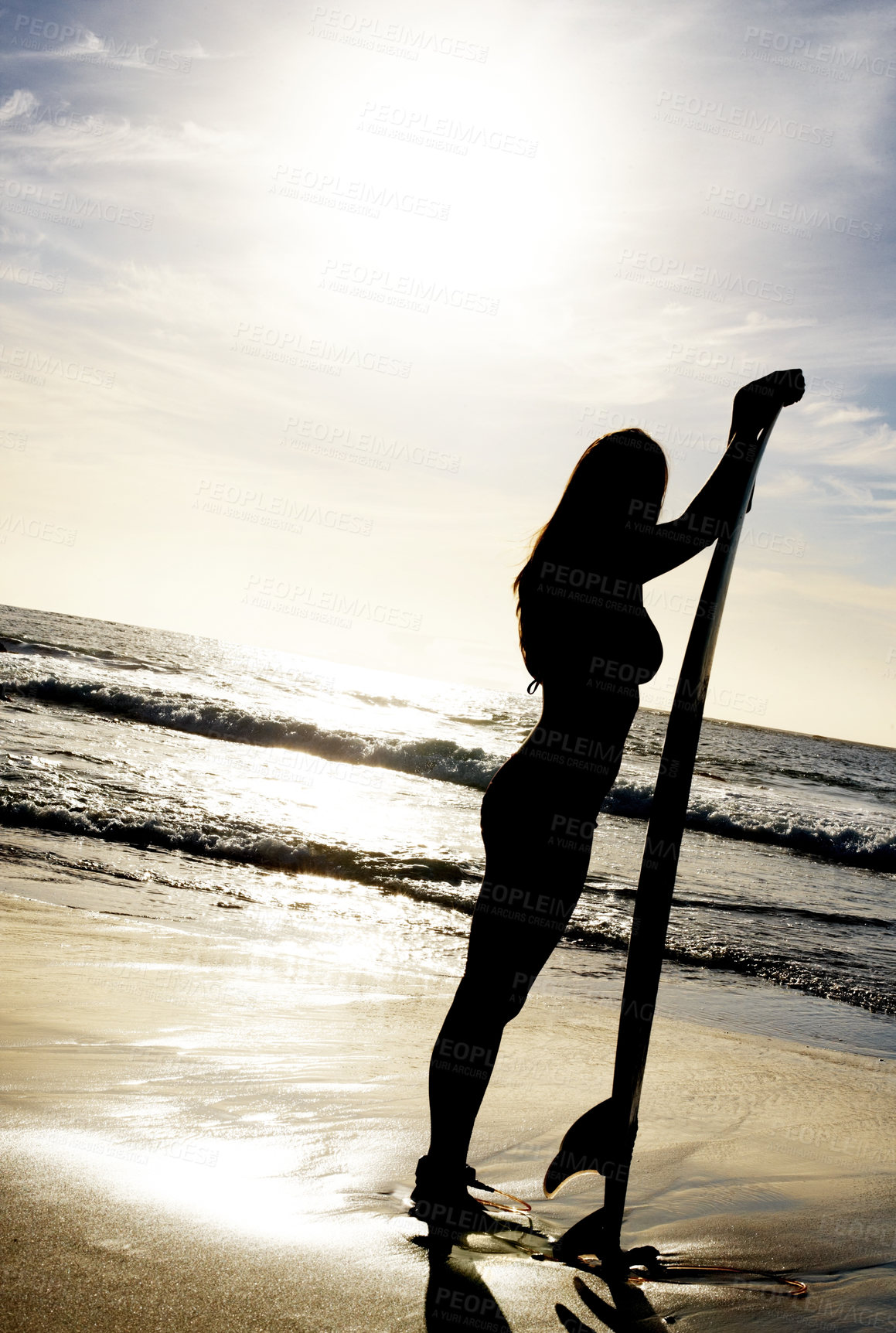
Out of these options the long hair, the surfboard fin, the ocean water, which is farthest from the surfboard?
the ocean water

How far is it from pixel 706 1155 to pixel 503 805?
66.9 inches

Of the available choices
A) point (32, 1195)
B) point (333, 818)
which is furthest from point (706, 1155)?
point (333, 818)

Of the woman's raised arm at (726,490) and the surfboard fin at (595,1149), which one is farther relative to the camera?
the woman's raised arm at (726,490)

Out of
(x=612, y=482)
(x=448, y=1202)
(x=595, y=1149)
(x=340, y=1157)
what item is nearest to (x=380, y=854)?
(x=340, y=1157)

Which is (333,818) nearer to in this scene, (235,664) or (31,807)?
(31,807)

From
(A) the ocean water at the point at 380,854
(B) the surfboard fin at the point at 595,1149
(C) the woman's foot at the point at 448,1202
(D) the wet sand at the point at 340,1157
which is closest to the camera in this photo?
(D) the wet sand at the point at 340,1157

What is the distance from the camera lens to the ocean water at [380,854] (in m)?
5.83

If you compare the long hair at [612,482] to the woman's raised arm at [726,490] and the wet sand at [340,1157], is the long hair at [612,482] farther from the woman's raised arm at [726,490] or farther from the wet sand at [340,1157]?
the wet sand at [340,1157]

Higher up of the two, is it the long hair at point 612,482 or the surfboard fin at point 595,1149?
the long hair at point 612,482

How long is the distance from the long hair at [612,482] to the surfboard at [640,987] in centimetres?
22

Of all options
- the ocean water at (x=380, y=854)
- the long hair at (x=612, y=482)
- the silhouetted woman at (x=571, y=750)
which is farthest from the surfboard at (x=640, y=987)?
the ocean water at (x=380, y=854)

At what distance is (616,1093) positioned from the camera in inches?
76.7

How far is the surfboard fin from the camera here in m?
1.91

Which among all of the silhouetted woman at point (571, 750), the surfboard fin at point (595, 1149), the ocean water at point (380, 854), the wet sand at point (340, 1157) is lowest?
the ocean water at point (380, 854)
